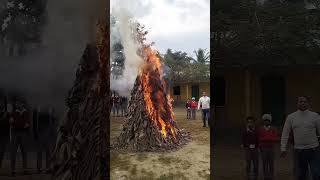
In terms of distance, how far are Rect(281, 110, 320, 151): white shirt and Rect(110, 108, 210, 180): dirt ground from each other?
986mm

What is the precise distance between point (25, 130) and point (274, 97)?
3027 millimetres

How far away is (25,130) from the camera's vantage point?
15.4 ft

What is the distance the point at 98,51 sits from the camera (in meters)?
4.61

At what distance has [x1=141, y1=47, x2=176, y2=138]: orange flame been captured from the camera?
183 inches

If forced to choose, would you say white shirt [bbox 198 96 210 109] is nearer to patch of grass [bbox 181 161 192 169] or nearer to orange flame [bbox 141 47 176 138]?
orange flame [bbox 141 47 176 138]

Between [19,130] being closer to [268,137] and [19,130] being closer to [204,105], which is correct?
[204,105]

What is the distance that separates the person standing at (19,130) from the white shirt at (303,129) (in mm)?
3081

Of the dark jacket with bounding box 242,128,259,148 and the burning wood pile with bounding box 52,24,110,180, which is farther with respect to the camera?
the dark jacket with bounding box 242,128,259,148

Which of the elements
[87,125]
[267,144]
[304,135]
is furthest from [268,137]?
[87,125]

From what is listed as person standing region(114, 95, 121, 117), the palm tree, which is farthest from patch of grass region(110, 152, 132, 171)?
the palm tree

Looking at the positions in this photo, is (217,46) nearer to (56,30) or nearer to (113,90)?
(113,90)

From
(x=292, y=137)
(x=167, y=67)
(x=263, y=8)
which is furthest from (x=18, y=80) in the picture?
(x=292, y=137)

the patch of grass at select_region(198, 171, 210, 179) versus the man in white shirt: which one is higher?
the man in white shirt

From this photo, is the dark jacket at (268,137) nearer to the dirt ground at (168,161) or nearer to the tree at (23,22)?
the dirt ground at (168,161)
